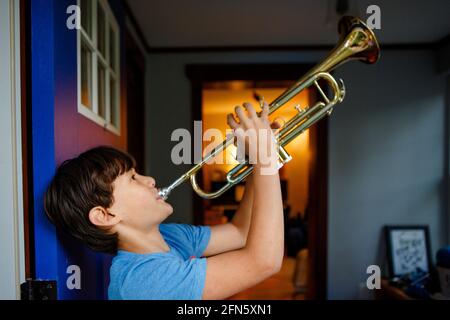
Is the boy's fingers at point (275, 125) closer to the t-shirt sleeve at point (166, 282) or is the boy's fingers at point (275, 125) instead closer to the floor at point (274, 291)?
the t-shirt sleeve at point (166, 282)

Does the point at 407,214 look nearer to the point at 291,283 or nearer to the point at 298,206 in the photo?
the point at 291,283

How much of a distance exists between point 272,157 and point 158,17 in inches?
65.4

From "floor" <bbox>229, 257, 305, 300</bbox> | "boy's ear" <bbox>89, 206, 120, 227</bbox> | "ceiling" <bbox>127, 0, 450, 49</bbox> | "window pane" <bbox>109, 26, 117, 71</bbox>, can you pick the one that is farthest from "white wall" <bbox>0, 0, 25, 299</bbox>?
"floor" <bbox>229, 257, 305, 300</bbox>

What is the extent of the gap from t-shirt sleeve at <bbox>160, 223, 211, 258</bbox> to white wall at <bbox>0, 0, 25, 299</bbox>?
33 cm

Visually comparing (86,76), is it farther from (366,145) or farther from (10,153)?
(366,145)

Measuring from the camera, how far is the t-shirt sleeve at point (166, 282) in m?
0.71

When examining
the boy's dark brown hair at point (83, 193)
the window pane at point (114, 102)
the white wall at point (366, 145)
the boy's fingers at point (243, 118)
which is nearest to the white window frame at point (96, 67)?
the window pane at point (114, 102)

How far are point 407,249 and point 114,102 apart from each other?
208 centimetres

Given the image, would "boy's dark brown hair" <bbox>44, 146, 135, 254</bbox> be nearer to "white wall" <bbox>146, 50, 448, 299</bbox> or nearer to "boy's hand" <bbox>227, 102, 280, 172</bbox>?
"boy's hand" <bbox>227, 102, 280, 172</bbox>

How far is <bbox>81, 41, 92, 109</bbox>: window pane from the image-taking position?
1090 millimetres

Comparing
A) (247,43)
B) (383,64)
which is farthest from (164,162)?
(383,64)

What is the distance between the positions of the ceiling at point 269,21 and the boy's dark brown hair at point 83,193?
136 centimetres

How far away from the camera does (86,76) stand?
3.71ft

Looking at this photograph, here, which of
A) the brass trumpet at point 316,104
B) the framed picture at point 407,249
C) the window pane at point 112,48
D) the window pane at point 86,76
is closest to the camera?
the brass trumpet at point 316,104
